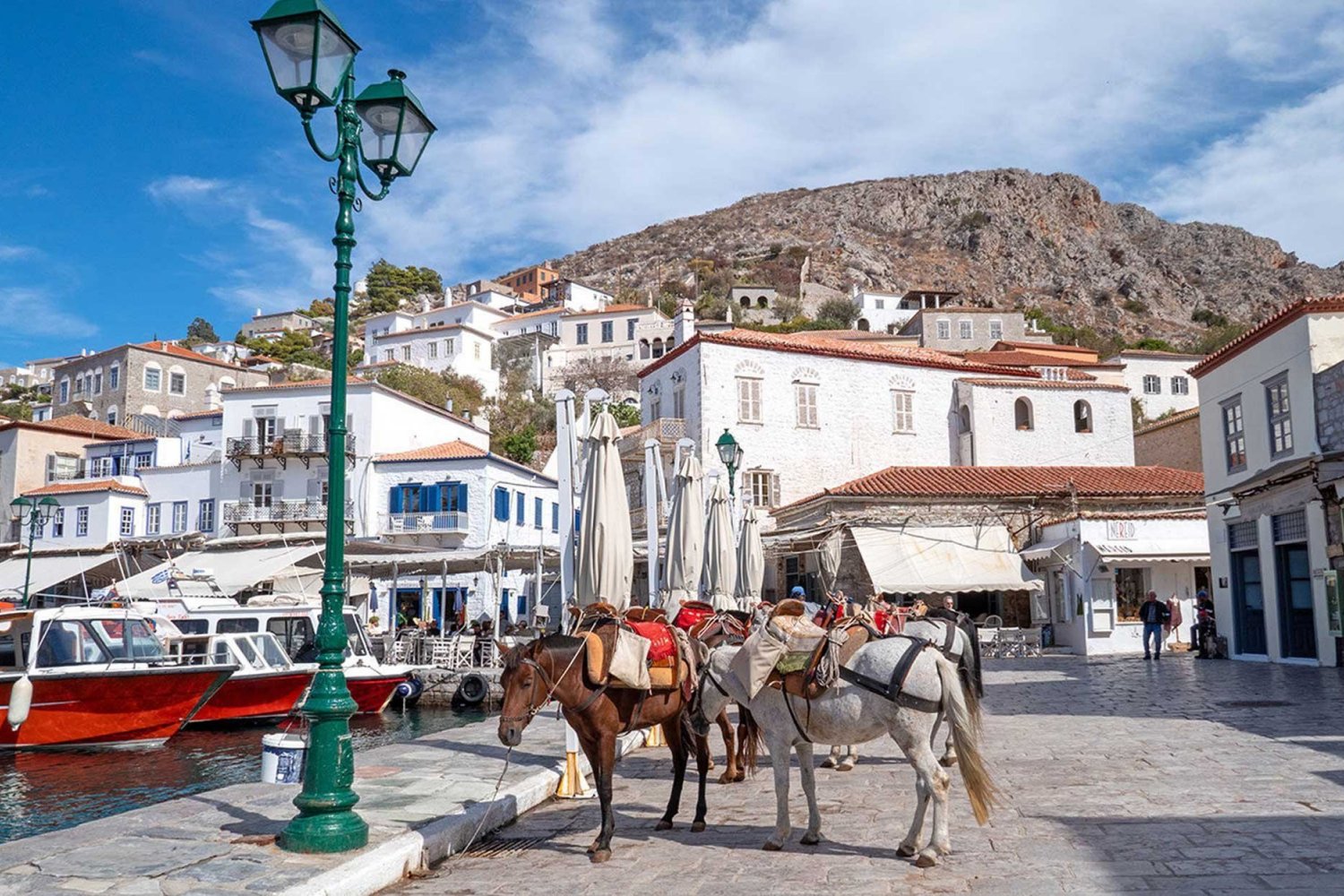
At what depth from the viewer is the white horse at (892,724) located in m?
6.80

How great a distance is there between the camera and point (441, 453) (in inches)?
A: 1838

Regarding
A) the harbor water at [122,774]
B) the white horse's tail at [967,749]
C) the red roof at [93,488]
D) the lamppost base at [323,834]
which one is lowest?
the harbor water at [122,774]

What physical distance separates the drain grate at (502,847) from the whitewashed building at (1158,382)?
6925 cm

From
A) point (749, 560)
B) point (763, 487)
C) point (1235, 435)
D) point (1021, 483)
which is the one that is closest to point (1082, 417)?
point (1021, 483)

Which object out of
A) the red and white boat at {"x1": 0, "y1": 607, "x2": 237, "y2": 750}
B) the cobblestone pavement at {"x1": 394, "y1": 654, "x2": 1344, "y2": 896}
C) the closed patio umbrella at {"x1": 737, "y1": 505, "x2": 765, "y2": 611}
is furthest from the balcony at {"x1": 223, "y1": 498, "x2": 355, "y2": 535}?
the cobblestone pavement at {"x1": 394, "y1": 654, "x2": 1344, "y2": 896}

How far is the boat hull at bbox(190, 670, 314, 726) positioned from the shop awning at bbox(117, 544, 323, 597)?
17.9ft

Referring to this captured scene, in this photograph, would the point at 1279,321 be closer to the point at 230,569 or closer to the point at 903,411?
the point at 903,411

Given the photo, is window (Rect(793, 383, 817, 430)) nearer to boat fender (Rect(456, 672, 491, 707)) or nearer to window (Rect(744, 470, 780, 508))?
window (Rect(744, 470, 780, 508))

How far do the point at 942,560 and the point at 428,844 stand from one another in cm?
2503

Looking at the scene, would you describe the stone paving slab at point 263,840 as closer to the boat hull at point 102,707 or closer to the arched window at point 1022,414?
the boat hull at point 102,707

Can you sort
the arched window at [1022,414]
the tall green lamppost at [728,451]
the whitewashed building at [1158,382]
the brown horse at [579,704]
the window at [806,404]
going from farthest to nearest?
the whitewashed building at [1158,382]
the arched window at [1022,414]
the window at [806,404]
the tall green lamppost at [728,451]
the brown horse at [579,704]

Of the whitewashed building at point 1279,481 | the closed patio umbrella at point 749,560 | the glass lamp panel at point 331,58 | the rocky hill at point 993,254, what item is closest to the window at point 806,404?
the whitewashed building at point 1279,481

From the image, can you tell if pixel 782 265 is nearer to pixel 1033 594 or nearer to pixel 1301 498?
pixel 1033 594

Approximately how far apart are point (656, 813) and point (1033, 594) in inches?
956
